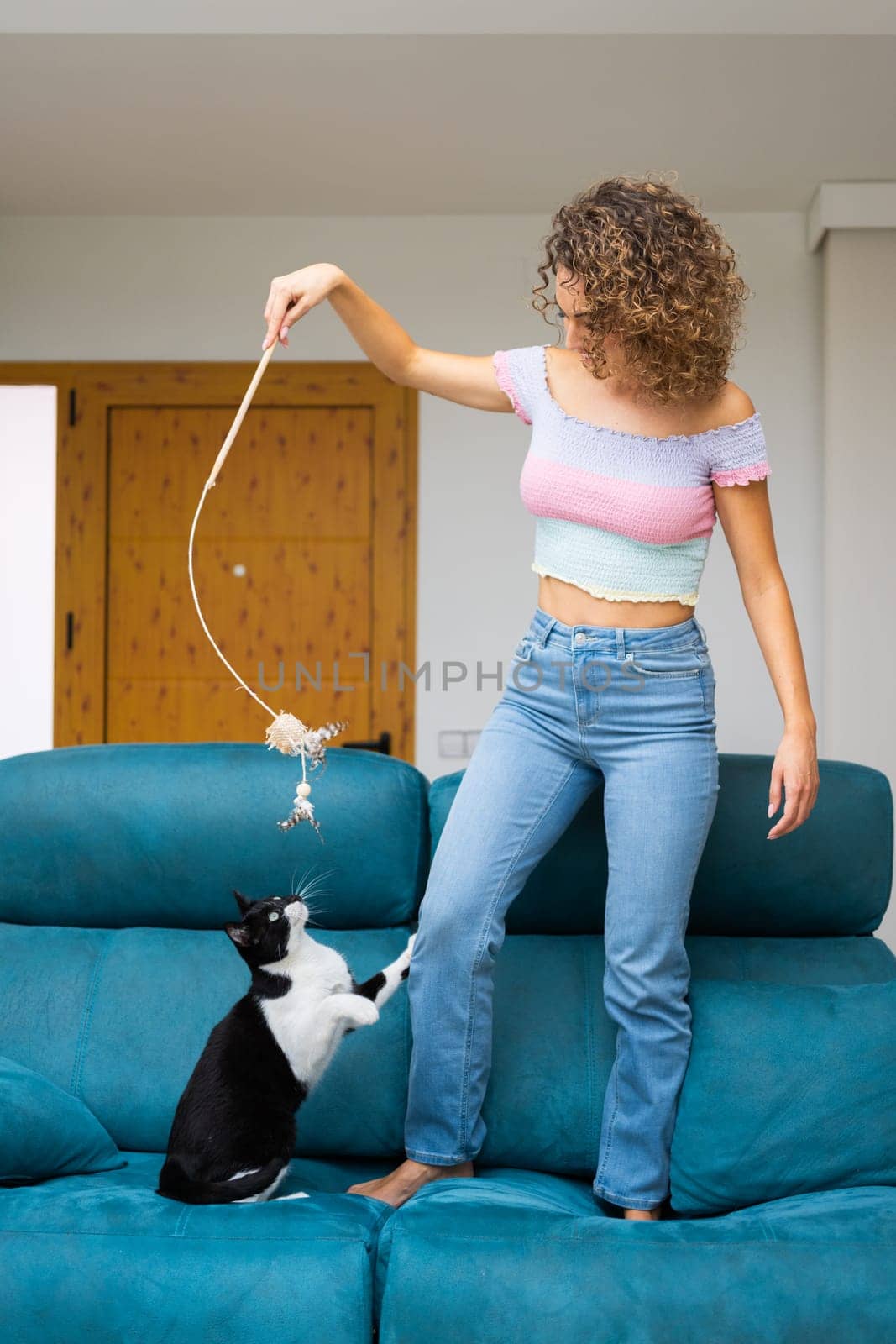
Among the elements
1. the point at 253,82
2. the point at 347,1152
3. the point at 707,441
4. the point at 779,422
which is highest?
the point at 253,82

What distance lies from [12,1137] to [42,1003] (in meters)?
0.35

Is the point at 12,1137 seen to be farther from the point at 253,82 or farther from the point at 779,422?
the point at 779,422

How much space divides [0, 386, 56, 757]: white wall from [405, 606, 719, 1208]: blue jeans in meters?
3.12

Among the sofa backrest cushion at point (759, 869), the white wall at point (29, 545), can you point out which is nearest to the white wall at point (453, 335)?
the white wall at point (29, 545)

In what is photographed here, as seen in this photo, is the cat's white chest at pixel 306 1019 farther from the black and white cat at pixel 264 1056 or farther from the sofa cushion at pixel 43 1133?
the sofa cushion at pixel 43 1133

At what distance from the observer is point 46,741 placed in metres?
4.38

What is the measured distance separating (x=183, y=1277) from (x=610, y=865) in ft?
2.41

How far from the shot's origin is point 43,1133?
1.60 metres

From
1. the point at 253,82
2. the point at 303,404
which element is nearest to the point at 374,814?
the point at 253,82

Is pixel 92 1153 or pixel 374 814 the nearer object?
pixel 92 1153

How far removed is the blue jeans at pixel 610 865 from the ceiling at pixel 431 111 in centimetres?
158

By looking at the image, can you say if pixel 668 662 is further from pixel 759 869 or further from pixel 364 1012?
pixel 364 1012

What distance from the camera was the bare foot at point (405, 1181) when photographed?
162 centimetres

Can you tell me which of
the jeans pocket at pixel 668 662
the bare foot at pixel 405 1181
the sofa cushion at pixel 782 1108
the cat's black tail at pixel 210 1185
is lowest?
the bare foot at pixel 405 1181
